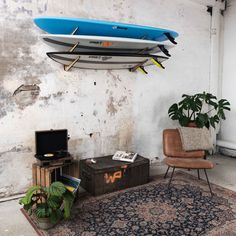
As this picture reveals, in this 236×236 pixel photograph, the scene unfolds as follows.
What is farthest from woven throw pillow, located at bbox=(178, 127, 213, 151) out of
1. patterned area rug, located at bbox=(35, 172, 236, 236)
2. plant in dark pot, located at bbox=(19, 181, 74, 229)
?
plant in dark pot, located at bbox=(19, 181, 74, 229)

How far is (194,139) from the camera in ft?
12.7

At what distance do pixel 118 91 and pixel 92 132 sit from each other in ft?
2.57

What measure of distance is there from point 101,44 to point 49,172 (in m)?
1.71

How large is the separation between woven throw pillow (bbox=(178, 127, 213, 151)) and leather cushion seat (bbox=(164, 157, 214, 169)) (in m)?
0.25

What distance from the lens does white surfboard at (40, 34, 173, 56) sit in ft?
10.2

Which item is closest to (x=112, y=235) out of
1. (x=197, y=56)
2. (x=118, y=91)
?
(x=118, y=91)

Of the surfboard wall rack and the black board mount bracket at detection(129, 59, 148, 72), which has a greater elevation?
the surfboard wall rack

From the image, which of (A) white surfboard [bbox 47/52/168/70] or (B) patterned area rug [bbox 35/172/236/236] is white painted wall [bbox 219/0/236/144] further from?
(A) white surfboard [bbox 47/52/168/70]

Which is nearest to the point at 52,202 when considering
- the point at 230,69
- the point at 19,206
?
the point at 19,206

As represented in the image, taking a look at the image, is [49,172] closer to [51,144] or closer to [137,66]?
[51,144]

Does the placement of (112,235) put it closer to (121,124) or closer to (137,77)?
(121,124)

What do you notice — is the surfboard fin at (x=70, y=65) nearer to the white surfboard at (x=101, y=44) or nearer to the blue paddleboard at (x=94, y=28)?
the white surfboard at (x=101, y=44)

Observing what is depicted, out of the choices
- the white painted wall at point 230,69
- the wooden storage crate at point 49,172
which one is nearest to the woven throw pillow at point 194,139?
the wooden storage crate at point 49,172

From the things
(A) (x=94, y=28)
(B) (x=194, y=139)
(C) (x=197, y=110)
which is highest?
(A) (x=94, y=28)
